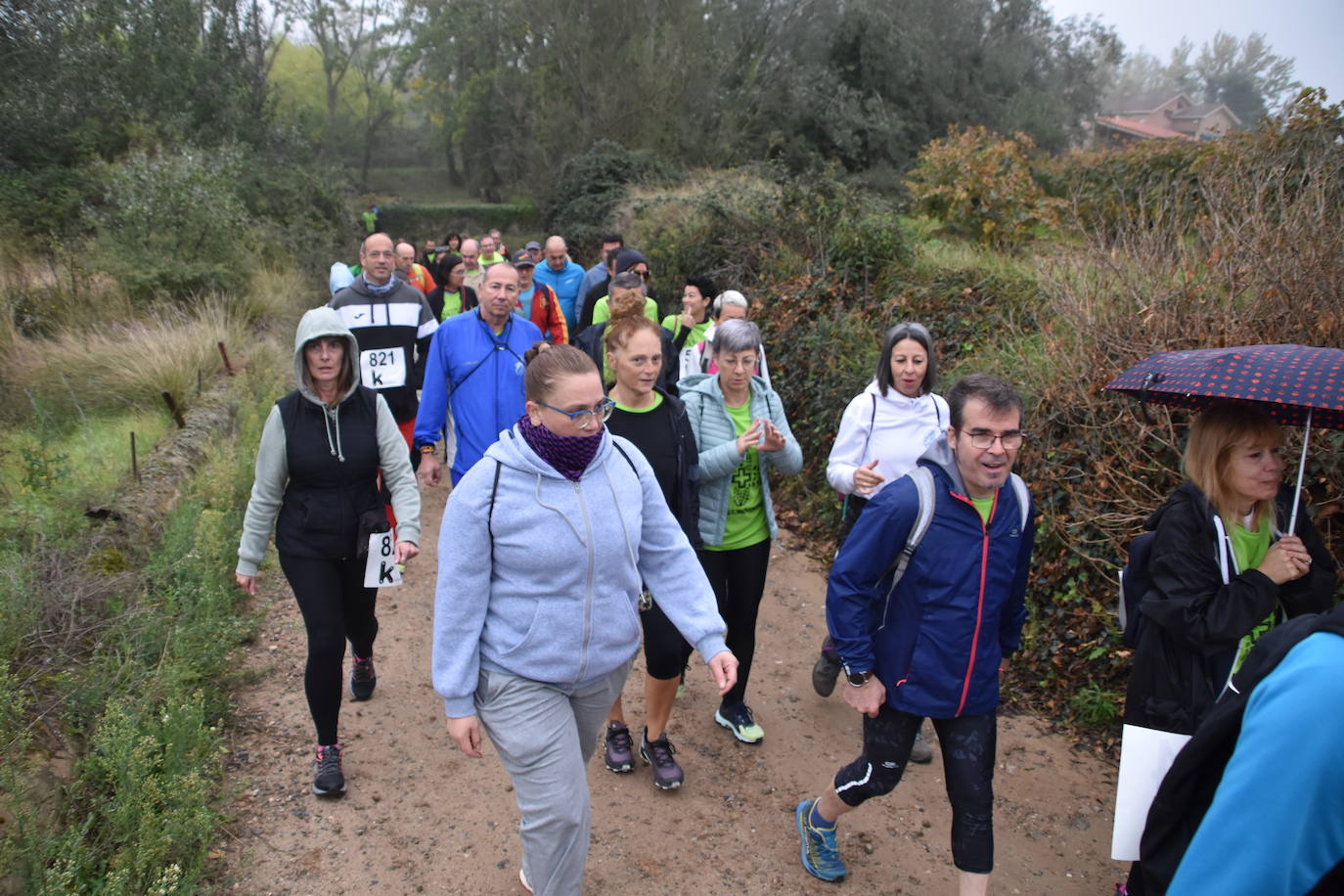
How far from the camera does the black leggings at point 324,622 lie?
12.6ft

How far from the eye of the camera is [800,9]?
103ft

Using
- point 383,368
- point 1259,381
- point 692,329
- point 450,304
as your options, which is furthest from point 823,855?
point 450,304

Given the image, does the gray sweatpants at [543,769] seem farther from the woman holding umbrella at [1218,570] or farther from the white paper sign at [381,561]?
the woman holding umbrella at [1218,570]

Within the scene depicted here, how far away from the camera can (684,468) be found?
3879mm

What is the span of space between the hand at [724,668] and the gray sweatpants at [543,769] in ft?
1.59

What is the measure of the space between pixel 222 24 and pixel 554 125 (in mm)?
9618

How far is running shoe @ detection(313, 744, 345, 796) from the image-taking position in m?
3.97

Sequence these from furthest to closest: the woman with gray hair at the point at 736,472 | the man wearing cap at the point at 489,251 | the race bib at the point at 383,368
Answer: the man wearing cap at the point at 489,251
the race bib at the point at 383,368
the woman with gray hair at the point at 736,472

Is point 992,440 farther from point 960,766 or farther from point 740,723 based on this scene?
point 740,723

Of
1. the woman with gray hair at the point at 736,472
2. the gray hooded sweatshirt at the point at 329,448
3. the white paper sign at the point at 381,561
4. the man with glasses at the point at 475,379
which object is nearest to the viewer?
the gray hooded sweatshirt at the point at 329,448

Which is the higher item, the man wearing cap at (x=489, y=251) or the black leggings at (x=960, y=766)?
the man wearing cap at (x=489, y=251)

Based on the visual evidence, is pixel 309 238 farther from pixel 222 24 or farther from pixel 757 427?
pixel 757 427

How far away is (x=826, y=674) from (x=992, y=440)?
243 cm

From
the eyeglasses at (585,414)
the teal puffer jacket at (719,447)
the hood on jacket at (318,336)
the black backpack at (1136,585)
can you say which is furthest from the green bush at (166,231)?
the black backpack at (1136,585)
